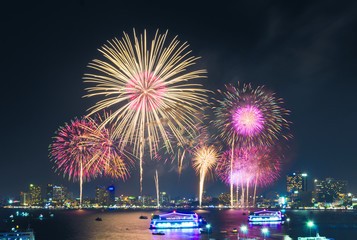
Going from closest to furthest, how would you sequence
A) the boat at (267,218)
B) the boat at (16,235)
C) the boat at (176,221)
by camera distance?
the boat at (16,235) → the boat at (176,221) → the boat at (267,218)

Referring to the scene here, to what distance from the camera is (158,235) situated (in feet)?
406

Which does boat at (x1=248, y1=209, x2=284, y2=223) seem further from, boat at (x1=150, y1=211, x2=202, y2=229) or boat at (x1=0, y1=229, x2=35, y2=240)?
boat at (x1=0, y1=229, x2=35, y2=240)

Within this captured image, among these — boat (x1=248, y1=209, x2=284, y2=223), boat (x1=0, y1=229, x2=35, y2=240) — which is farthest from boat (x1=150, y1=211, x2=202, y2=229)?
boat (x1=0, y1=229, x2=35, y2=240)

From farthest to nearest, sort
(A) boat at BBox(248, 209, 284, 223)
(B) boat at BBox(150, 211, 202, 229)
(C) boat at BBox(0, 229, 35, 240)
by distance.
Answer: (A) boat at BBox(248, 209, 284, 223), (B) boat at BBox(150, 211, 202, 229), (C) boat at BBox(0, 229, 35, 240)

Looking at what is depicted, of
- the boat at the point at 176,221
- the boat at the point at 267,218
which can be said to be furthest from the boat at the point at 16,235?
the boat at the point at 267,218

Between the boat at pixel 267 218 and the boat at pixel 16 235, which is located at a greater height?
the boat at pixel 16 235

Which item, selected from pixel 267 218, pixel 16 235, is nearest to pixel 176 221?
pixel 267 218

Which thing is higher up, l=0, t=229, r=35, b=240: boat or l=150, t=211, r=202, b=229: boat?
l=0, t=229, r=35, b=240: boat

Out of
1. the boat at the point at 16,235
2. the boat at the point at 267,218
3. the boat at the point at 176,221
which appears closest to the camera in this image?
the boat at the point at 16,235

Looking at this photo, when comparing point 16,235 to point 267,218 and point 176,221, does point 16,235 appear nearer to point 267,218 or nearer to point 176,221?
A: point 176,221

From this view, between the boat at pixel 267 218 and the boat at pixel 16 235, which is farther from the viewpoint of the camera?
the boat at pixel 267 218

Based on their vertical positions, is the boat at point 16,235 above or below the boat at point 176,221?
above

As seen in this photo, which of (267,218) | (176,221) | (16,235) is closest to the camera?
(16,235)

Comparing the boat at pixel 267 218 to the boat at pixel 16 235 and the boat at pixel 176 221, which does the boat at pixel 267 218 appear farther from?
the boat at pixel 16 235
